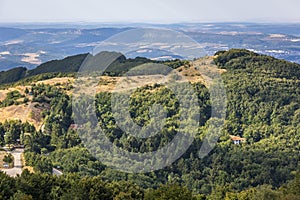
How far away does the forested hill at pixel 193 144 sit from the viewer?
28.5 meters

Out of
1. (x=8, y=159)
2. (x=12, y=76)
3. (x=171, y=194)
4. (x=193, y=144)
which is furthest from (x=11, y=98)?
(x=171, y=194)

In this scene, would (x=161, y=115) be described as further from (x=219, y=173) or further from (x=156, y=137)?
(x=219, y=173)

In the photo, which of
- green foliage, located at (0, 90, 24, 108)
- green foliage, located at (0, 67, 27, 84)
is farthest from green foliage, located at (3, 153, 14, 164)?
green foliage, located at (0, 67, 27, 84)

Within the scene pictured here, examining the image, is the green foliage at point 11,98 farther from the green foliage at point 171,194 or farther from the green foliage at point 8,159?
the green foliage at point 171,194

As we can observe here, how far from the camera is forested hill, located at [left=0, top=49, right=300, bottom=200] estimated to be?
93.5 ft

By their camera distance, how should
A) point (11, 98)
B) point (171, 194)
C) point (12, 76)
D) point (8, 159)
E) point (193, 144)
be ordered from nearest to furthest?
point (171, 194), point (8, 159), point (193, 144), point (11, 98), point (12, 76)

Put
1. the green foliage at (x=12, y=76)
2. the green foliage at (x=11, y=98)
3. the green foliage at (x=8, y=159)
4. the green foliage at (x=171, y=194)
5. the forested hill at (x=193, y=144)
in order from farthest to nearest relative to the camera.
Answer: the green foliage at (x=12, y=76) < the green foliage at (x=11, y=98) < the green foliage at (x=8, y=159) < the forested hill at (x=193, y=144) < the green foliage at (x=171, y=194)

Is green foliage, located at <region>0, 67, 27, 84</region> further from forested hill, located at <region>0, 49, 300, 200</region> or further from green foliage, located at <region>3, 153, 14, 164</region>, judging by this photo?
green foliage, located at <region>3, 153, 14, 164</region>

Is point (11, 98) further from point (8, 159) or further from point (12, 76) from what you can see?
point (12, 76)

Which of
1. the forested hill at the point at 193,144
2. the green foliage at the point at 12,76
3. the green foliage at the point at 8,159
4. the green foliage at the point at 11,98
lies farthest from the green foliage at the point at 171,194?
the green foliage at the point at 12,76

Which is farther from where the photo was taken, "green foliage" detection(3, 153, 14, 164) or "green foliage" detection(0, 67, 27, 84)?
"green foliage" detection(0, 67, 27, 84)

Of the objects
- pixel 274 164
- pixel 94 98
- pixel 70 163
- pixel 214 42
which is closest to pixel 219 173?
pixel 274 164

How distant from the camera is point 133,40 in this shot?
4769 centimetres

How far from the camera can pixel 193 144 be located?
149 feet
